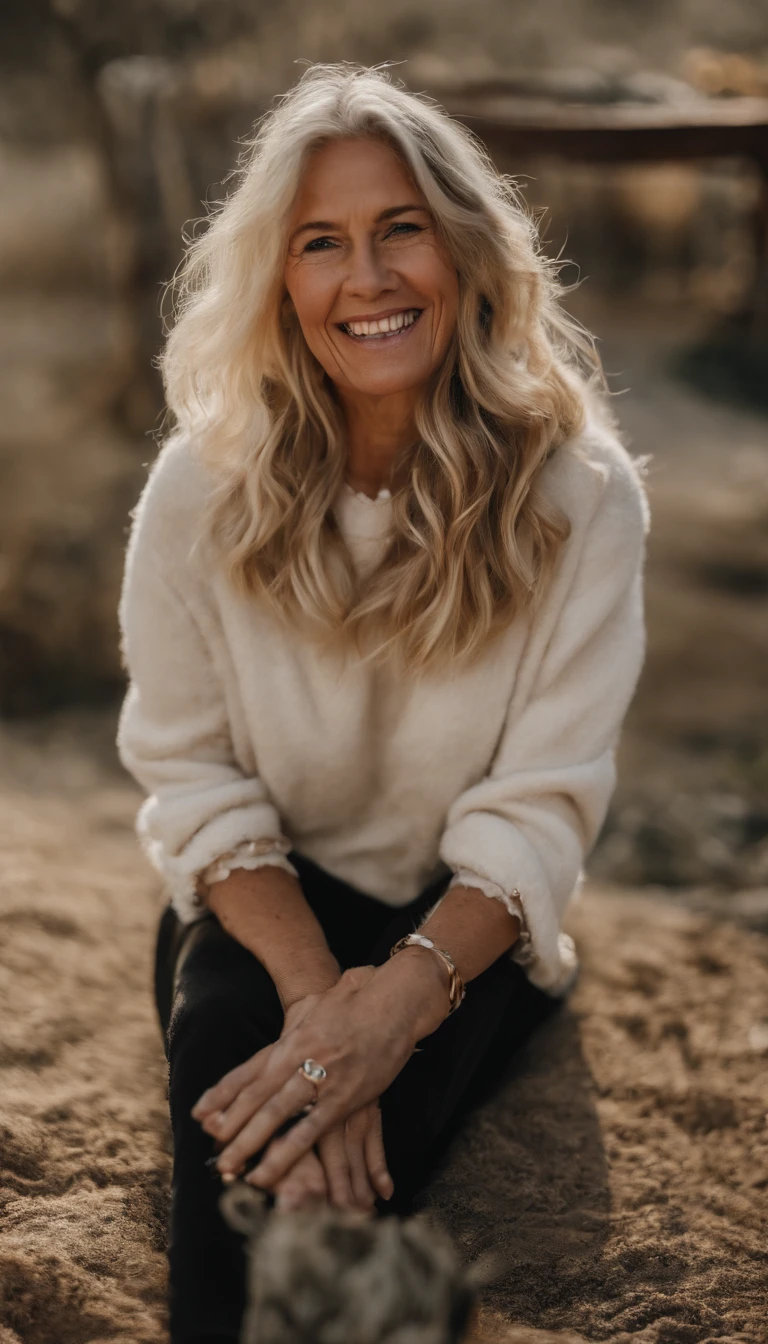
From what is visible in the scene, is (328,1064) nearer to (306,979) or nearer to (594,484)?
(306,979)

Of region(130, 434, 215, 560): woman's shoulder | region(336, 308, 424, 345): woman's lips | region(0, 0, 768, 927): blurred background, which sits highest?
region(336, 308, 424, 345): woman's lips

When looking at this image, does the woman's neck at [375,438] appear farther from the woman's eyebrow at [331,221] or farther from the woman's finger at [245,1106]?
the woman's finger at [245,1106]

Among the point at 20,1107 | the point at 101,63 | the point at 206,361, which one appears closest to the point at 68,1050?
the point at 20,1107

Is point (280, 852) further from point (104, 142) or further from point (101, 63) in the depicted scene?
point (101, 63)

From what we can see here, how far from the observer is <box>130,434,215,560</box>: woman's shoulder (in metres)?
1.86

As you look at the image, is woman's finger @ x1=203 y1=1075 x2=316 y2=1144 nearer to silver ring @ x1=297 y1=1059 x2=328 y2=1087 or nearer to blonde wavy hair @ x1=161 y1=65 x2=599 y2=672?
silver ring @ x1=297 y1=1059 x2=328 y2=1087

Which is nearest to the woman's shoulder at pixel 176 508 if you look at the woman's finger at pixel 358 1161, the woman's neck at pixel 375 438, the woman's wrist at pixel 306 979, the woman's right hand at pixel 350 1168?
the woman's neck at pixel 375 438

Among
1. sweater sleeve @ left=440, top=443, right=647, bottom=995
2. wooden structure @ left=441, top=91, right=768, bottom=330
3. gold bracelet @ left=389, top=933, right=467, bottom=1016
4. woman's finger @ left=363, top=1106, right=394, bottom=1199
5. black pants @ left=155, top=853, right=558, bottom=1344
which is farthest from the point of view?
wooden structure @ left=441, top=91, right=768, bottom=330

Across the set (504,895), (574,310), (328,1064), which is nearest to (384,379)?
(504,895)

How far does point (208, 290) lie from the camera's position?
6.13 ft

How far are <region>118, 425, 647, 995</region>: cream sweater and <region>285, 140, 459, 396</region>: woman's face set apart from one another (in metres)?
0.23

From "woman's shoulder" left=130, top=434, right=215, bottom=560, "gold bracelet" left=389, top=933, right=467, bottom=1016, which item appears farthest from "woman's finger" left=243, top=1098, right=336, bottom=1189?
"woman's shoulder" left=130, top=434, right=215, bottom=560

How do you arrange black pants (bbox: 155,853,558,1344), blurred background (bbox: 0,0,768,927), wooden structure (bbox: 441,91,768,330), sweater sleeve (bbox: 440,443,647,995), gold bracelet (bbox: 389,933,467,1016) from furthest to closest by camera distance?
wooden structure (bbox: 441,91,768,330) < blurred background (bbox: 0,0,768,927) < sweater sleeve (bbox: 440,443,647,995) < gold bracelet (bbox: 389,933,467,1016) < black pants (bbox: 155,853,558,1344)

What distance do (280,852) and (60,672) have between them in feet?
9.07
